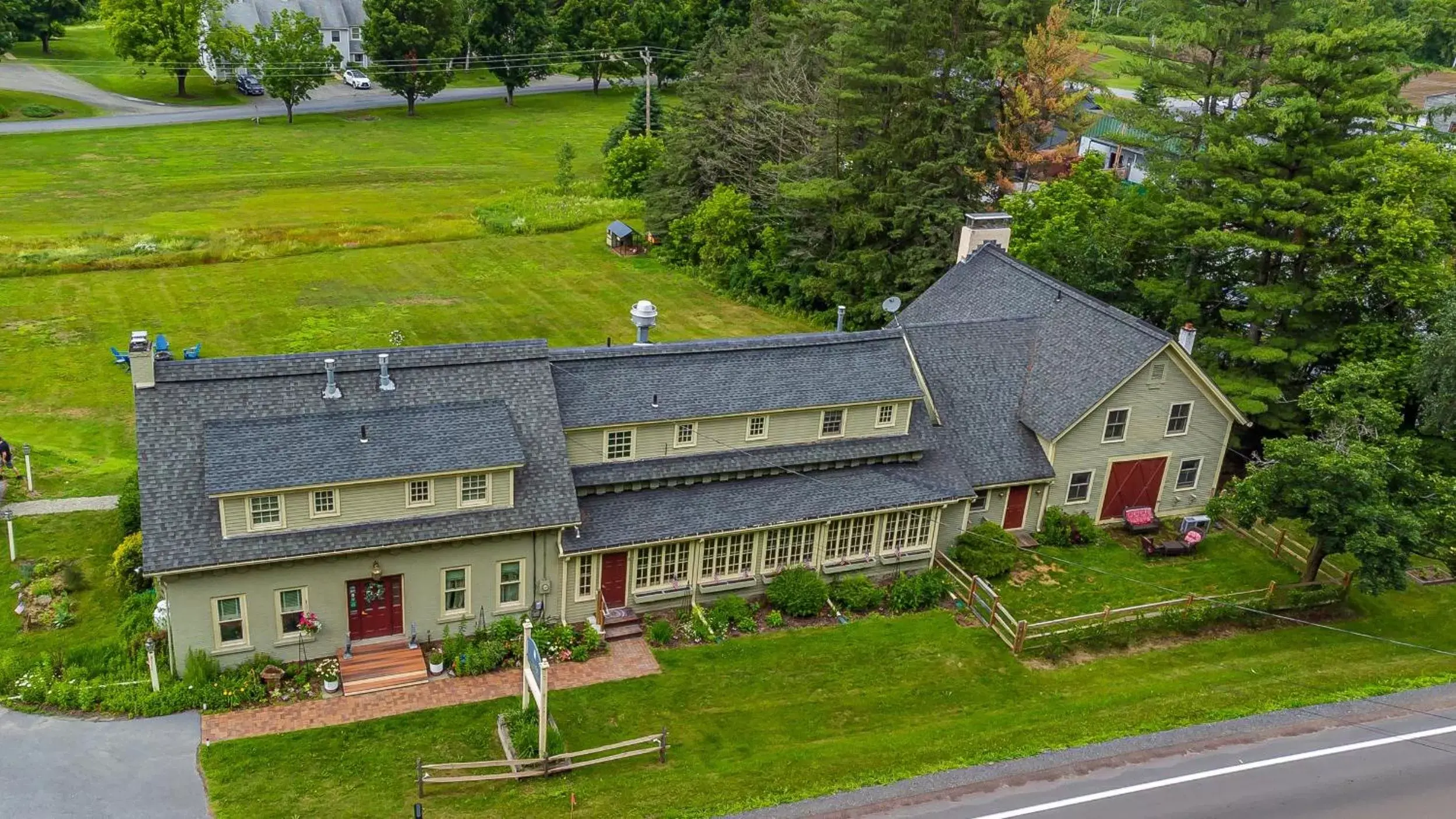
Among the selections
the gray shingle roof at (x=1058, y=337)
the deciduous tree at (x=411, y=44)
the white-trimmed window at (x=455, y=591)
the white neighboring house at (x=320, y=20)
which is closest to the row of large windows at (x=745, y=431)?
the white-trimmed window at (x=455, y=591)

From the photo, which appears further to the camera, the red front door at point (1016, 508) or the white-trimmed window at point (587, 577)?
the red front door at point (1016, 508)

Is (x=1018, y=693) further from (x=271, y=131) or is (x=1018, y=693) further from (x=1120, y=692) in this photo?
(x=271, y=131)

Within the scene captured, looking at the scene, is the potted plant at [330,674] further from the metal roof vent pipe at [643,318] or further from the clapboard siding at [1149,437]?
the clapboard siding at [1149,437]

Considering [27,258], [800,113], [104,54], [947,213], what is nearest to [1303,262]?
→ [947,213]

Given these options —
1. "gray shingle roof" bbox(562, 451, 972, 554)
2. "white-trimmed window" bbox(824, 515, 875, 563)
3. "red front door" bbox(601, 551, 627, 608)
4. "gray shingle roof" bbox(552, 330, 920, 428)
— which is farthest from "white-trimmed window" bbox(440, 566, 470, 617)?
"white-trimmed window" bbox(824, 515, 875, 563)

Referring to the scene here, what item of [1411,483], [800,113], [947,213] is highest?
[800,113]

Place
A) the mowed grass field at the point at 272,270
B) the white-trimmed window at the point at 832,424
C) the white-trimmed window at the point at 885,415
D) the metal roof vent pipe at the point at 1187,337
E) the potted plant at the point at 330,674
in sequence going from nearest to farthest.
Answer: the potted plant at the point at 330,674, the white-trimmed window at the point at 832,424, the white-trimmed window at the point at 885,415, the metal roof vent pipe at the point at 1187,337, the mowed grass field at the point at 272,270

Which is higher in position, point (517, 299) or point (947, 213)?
point (947, 213)
